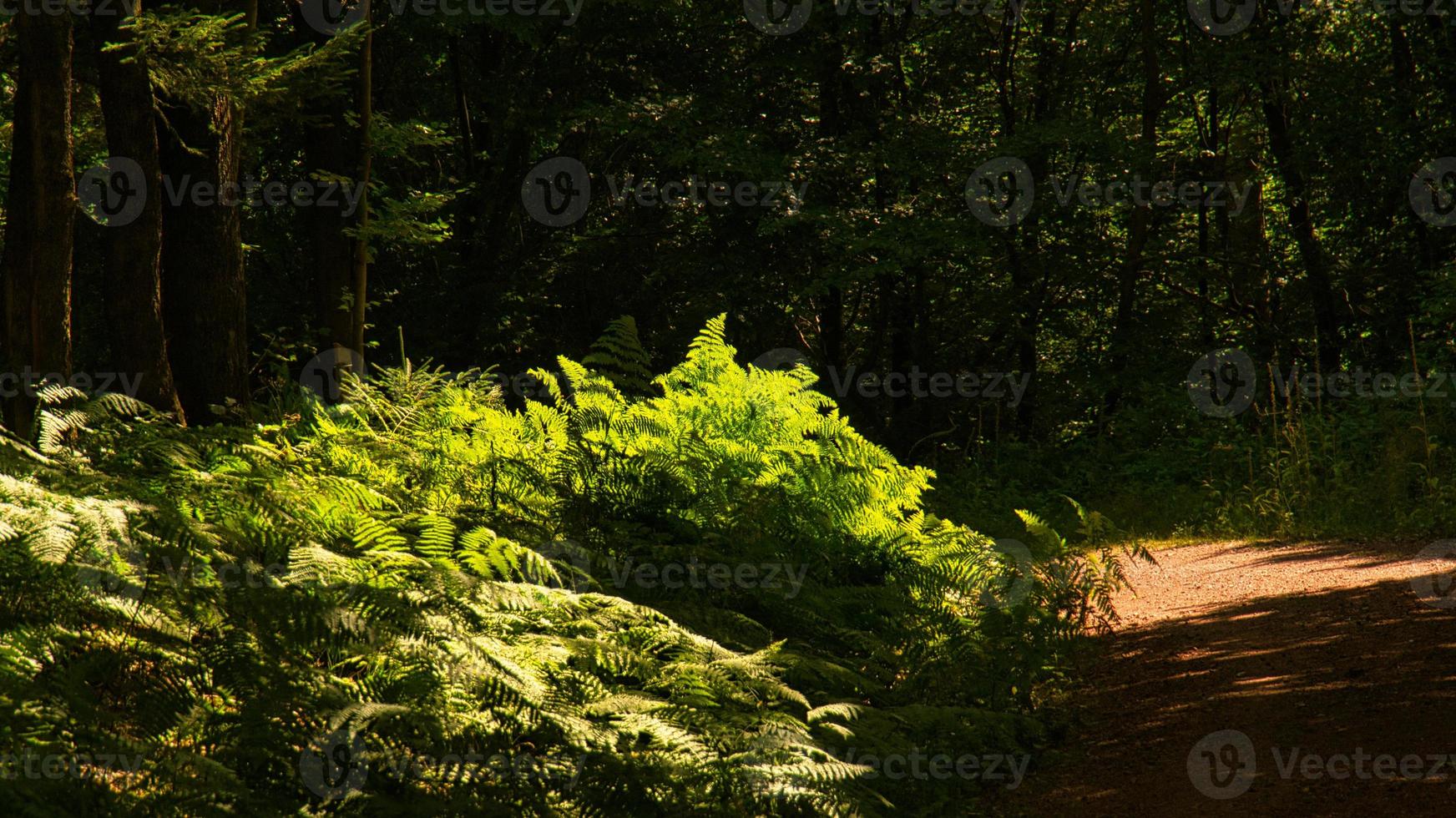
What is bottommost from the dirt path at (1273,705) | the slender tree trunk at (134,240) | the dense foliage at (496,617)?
the dirt path at (1273,705)

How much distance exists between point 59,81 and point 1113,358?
43.8ft

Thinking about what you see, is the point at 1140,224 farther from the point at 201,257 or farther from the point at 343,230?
the point at 201,257

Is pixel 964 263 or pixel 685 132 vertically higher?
pixel 685 132

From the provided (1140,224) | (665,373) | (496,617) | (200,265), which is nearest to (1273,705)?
(496,617)

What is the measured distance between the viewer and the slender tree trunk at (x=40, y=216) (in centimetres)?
647

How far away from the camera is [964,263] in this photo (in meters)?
17.5

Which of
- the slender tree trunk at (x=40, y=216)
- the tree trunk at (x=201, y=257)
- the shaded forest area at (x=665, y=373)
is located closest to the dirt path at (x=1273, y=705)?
the shaded forest area at (x=665, y=373)

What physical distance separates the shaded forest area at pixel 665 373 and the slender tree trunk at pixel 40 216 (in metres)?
0.03

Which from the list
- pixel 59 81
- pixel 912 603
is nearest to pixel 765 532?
pixel 912 603

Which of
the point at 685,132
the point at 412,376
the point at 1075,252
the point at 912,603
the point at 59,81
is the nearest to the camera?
the point at 912,603

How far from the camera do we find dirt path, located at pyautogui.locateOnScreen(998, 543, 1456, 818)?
3.76m

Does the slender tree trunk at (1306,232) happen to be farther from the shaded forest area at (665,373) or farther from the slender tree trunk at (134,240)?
the slender tree trunk at (134,240)

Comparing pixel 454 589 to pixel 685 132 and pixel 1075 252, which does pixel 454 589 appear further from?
pixel 1075 252

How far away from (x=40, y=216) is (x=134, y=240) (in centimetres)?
90
